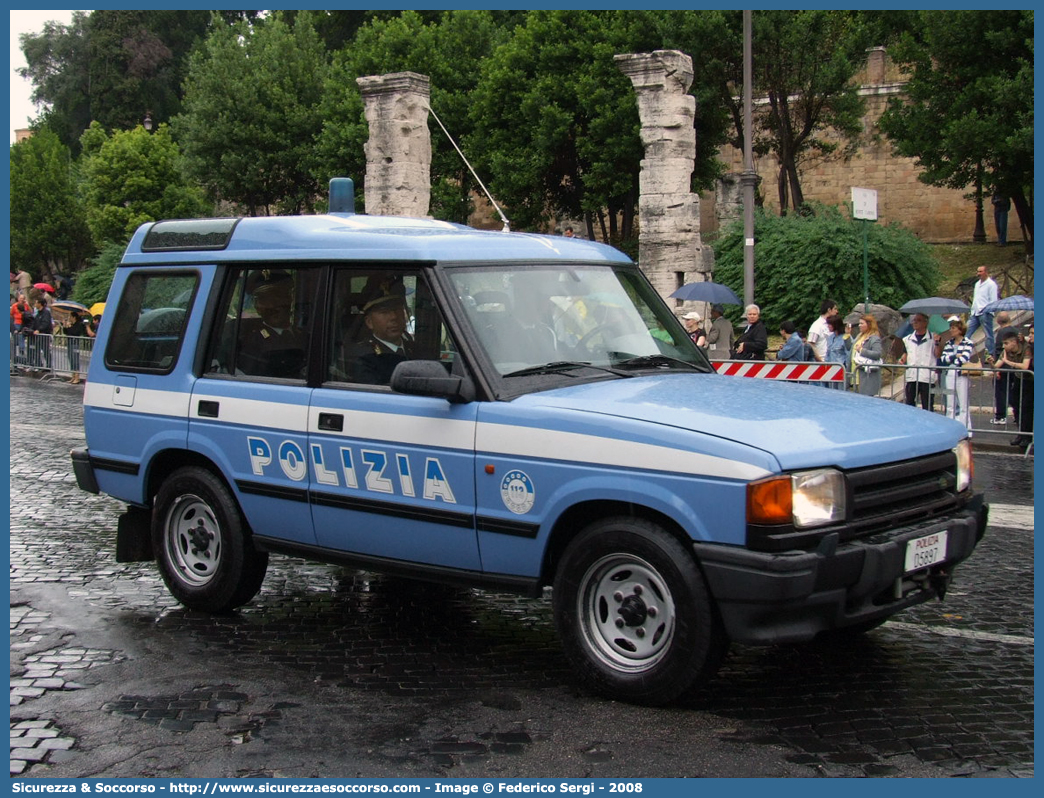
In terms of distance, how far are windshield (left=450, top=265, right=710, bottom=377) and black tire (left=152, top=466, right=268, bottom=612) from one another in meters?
1.93

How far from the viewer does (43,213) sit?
60.5m

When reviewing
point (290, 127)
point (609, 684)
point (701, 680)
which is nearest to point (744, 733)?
point (701, 680)

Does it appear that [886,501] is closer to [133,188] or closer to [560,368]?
[560,368]

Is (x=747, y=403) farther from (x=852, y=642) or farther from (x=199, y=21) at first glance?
(x=199, y=21)

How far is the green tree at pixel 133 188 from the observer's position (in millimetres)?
47719

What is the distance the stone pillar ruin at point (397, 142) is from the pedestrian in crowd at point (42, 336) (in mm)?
8458

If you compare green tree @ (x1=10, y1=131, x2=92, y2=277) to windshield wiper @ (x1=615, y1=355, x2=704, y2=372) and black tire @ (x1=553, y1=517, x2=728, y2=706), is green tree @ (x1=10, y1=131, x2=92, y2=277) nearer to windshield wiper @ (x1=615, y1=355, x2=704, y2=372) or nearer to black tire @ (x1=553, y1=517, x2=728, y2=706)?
windshield wiper @ (x1=615, y1=355, x2=704, y2=372)

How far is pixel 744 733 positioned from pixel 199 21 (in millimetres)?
72823

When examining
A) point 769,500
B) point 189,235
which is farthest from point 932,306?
point 769,500

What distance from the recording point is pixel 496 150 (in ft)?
117

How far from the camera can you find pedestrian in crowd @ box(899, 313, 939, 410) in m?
15.0

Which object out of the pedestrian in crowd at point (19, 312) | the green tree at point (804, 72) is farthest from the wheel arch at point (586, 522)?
the green tree at point (804, 72)

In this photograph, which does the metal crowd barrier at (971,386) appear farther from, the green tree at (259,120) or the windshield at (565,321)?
the green tree at (259,120)

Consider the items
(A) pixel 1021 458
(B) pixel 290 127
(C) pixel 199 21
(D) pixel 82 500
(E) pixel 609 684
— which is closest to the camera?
(E) pixel 609 684
